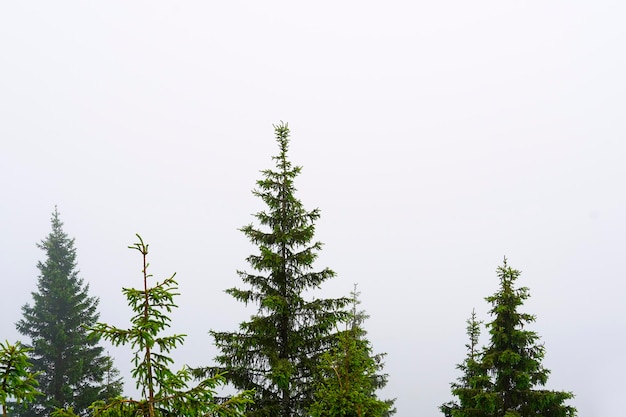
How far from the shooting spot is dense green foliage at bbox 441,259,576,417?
1147 centimetres

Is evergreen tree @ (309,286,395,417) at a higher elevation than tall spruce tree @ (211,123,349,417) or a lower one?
lower

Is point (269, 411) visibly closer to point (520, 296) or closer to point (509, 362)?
point (509, 362)

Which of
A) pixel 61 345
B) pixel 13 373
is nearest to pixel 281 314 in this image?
pixel 13 373

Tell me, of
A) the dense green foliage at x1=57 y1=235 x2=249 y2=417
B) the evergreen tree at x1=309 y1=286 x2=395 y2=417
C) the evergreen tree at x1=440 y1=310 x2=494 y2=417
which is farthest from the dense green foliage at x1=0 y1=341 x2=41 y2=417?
the evergreen tree at x1=440 y1=310 x2=494 y2=417

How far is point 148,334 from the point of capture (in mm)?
5062

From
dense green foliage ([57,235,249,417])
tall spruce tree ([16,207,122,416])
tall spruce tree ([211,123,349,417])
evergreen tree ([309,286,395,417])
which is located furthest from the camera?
tall spruce tree ([16,207,122,416])

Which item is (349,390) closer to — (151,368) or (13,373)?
(151,368)

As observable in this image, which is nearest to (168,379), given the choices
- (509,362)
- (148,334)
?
(148,334)

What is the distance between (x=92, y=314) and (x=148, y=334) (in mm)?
21871

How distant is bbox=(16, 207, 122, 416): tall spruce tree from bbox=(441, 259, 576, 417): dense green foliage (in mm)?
18643

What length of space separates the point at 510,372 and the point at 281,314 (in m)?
6.87

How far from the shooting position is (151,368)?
5.39 metres

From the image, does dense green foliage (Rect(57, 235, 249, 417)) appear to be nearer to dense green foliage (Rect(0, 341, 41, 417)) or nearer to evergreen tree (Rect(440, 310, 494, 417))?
dense green foliage (Rect(0, 341, 41, 417))

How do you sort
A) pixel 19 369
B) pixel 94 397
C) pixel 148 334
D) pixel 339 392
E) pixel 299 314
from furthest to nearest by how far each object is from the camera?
pixel 94 397
pixel 299 314
pixel 339 392
pixel 148 334
pixel 19 369
